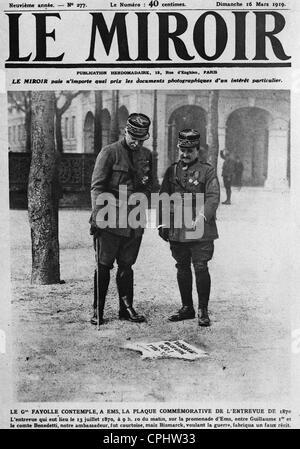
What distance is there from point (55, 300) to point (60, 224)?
456 millimetres

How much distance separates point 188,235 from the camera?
125 inches

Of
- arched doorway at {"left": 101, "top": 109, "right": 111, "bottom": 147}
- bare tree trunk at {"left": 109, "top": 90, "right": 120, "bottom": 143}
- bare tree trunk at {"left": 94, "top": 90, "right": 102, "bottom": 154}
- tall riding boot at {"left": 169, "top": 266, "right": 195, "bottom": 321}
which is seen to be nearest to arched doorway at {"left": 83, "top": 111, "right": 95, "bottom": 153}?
bare tree trunk at {"left": 94, "top": 90, "right": 102, "bottom": 154}

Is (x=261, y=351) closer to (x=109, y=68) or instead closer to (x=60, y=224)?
(x=60, y=224)

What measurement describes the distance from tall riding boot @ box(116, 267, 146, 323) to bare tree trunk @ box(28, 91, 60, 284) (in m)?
0.39

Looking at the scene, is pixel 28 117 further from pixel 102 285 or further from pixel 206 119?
pixel 102 285

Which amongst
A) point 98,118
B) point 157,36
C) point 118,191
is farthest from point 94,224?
point 157,36

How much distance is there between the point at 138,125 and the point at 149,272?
788 millimetres

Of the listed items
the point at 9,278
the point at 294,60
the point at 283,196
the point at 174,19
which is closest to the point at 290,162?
the point at 283,196

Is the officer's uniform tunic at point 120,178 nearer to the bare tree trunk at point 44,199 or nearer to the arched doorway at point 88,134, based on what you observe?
the bare tree trunk at point 44,199

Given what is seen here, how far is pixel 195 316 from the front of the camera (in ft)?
10.6

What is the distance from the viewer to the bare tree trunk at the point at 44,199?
3.42 m

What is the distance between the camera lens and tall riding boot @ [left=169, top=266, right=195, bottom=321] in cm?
324

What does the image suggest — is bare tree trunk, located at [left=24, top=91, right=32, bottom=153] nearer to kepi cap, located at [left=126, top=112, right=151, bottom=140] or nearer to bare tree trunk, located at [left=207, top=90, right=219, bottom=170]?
kepi cap, located at [left=126, top=112, right=151, bottom=140]

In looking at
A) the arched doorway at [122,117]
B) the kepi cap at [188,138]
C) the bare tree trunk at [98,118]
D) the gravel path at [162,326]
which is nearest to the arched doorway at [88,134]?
the bare tree trunk at [98,118]
